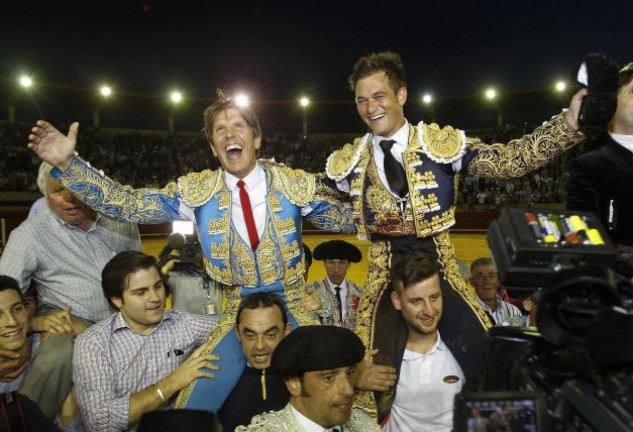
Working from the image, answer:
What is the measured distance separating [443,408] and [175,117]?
2779 centimetres

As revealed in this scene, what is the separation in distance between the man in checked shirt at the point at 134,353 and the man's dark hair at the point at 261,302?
27cm

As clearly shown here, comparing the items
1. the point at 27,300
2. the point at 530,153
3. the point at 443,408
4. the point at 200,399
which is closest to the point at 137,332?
the point at 200,399

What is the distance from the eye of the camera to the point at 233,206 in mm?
2807

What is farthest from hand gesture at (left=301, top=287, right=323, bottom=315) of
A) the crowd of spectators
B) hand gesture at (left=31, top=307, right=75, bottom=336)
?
the crowd of spectators

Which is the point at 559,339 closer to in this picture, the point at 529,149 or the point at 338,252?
the point at 529,149

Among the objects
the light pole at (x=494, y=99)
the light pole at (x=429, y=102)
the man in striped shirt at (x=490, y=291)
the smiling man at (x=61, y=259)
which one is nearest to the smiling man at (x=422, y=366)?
the man in striped shirt at (x=490, y=291)

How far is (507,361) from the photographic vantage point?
48.2 inches

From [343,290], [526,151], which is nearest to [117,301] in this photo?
[526,151]

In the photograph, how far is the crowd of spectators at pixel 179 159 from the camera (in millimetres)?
18719

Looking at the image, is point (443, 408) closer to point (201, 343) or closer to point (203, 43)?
point (201, 343)

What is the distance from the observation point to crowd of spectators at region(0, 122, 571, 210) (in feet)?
61.4

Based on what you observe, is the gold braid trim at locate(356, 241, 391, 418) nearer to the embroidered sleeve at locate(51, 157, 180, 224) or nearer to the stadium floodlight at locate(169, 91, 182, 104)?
the embroidered sleeve at locate(51, 157, 180, 224)

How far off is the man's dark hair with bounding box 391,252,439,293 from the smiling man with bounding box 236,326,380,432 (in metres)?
0.42

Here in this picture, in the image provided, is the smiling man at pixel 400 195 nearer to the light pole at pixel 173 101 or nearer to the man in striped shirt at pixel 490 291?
the man in striped shirt at pixel 490 291
